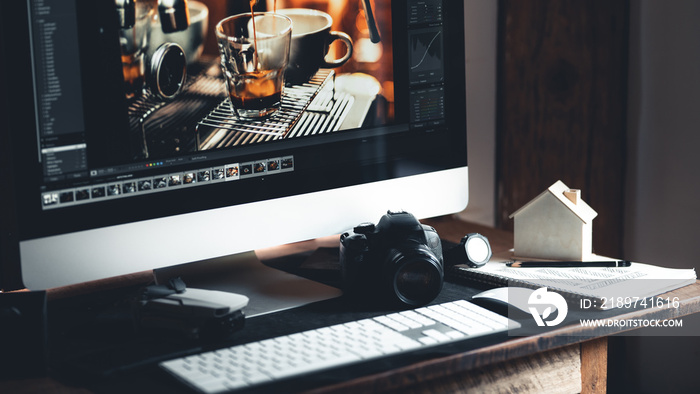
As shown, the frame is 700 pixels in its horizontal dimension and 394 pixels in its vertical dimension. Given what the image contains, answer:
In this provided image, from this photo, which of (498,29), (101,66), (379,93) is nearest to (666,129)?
(498,29)

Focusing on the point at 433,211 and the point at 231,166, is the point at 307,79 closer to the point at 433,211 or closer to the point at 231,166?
the point at 231,166

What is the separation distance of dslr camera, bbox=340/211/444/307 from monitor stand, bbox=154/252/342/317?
→ 0.06m

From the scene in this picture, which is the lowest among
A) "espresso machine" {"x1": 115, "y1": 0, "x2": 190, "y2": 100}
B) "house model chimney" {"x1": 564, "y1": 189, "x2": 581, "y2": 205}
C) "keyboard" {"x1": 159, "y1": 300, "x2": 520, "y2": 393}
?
"keyboard" {"x1": 159, "y1": 300, "x2": 520, "y2": 393}

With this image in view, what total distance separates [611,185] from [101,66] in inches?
42.6

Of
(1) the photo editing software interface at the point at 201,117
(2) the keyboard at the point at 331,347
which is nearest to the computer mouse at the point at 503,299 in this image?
(2) the keyboard at the point at 331,347

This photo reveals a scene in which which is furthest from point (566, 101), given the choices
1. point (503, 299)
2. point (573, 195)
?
point (503, 299)

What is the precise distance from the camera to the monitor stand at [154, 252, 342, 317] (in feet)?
3.35

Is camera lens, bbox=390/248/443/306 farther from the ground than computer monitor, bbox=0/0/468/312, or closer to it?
closer to it

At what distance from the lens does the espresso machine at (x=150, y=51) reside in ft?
3.03

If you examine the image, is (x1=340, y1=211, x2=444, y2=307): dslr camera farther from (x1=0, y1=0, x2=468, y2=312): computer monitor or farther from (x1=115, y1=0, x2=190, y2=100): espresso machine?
(x1=115, y1=0, x2=190, y2=100): espresso machine

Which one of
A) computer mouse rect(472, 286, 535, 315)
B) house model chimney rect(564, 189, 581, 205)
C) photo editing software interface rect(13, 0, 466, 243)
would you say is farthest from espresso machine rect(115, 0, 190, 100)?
house model chimney rect(564, 189, 581, 205)

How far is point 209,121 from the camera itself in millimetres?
1002

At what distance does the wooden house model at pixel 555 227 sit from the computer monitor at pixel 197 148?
0.12 meters

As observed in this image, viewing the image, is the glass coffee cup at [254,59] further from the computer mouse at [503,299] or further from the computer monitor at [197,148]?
the computer mouse at [503,299]
